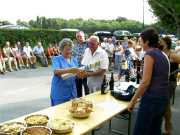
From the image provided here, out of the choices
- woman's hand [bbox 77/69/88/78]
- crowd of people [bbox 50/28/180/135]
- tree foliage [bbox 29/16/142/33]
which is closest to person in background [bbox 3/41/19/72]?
crowd of people [bbox 50/28/180/135]

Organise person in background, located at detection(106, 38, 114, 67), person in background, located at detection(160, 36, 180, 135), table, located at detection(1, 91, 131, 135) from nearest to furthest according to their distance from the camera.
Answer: table, located at detection(1, 91, 131, 135) → person in background, located at detection(160, 36, 180, 135) → person in background, located at detection(106, 38, 114, 67)

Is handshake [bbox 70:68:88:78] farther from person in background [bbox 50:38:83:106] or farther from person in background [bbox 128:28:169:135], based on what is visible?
person in background [bbox 128:28:169:135]

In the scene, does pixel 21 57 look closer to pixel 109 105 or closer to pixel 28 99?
pixel 28 99

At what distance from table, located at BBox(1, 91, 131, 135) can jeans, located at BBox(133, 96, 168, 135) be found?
1.11 ft

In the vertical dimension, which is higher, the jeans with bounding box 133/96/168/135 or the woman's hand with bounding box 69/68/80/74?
the woman's hand with bounding box 69/68/80/74

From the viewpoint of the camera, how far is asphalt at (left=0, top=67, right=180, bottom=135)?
6.95 m

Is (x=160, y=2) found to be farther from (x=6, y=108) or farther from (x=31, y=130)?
(x=31, y=130)

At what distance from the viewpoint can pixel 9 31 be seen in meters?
19.6

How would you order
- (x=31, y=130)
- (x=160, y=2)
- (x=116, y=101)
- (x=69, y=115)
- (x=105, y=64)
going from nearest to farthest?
(x=31, y=130) → (x=69, y=115) → (x=116, y=101) → (x=105, y=64) → (x=160, y=2)

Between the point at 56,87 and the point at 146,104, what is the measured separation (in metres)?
1.50

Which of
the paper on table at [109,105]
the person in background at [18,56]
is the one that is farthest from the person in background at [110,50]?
the paper on table at [109,105]

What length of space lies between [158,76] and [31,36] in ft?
59.4

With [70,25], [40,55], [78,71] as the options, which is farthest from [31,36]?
[70,25]

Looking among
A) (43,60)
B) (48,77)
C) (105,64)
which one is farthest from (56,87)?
(43,60)
